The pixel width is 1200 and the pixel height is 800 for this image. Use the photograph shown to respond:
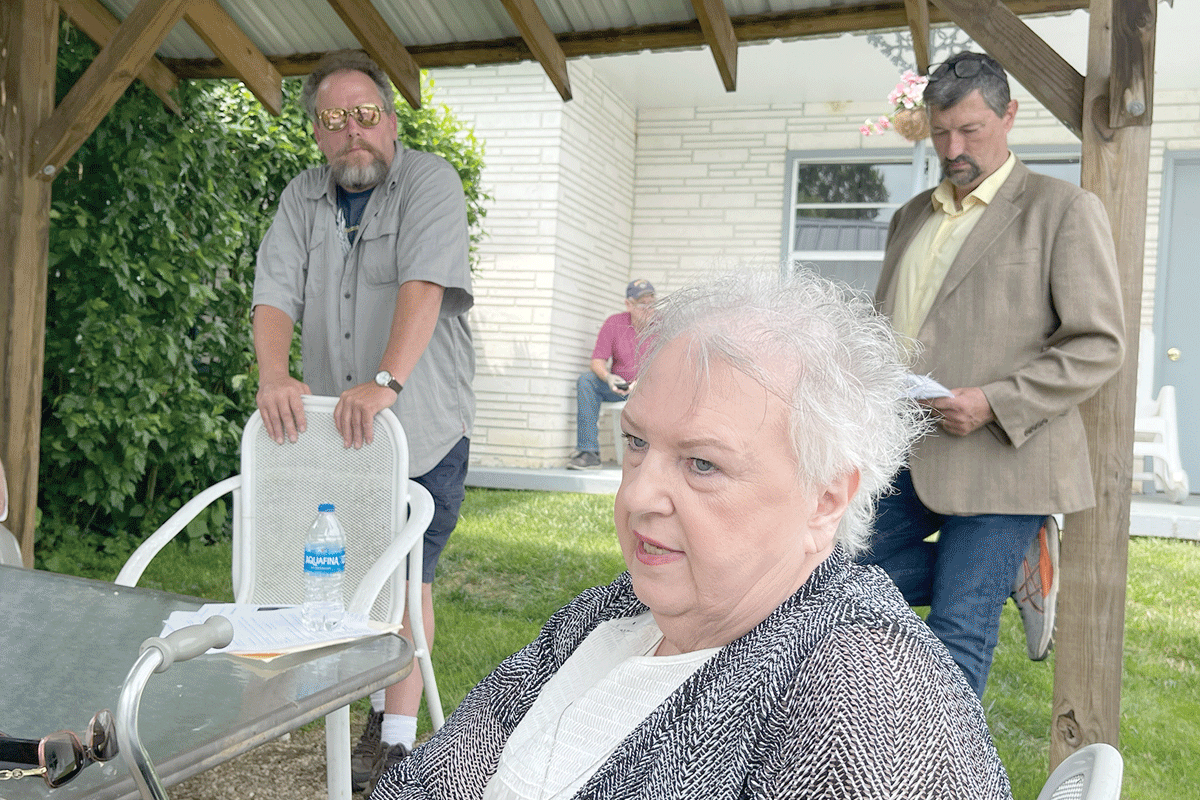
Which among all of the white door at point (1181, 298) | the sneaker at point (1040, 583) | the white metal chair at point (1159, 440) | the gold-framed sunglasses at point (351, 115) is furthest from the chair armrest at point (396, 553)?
the white door at point (1181, 298)

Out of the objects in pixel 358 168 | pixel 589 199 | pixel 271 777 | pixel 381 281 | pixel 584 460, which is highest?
pixel 589 199

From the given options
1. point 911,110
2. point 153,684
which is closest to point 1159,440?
point 911,110

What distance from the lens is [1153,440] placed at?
26.3 feet

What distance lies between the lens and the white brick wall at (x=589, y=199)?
906 cm

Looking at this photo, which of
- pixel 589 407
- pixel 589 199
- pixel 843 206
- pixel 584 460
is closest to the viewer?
pixel 584 460

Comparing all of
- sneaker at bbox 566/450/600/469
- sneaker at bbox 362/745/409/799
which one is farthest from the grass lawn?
sneaker at bbox 566/450/600/469

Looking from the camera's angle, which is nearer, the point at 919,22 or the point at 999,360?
the point at 999,360

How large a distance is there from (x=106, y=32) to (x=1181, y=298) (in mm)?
8713

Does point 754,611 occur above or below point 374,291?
below

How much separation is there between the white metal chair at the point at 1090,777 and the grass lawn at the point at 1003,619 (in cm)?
207

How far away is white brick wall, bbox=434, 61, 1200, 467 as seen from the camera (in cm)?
906

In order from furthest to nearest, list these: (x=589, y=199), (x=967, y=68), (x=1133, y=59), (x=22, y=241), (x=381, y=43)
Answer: (x=589, y=199) < (x=381, y=43) < (x=22, y=241) < (x=1133, y=59) < (x=967, y=68)

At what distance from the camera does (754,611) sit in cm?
124

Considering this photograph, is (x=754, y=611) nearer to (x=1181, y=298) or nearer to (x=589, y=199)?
(x=589, y=199)
